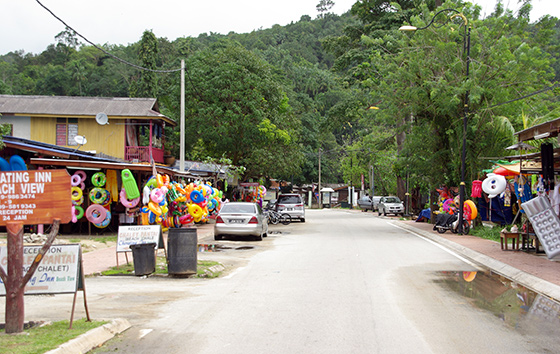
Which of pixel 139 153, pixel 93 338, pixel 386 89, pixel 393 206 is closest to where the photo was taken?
pixel 93 338

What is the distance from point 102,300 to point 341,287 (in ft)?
15.1

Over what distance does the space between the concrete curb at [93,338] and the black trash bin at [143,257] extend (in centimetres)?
472

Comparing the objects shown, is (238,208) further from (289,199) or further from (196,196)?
(289,199)

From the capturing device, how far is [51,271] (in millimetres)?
7168

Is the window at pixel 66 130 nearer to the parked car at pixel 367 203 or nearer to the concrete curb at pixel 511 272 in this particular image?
the concrete curb at pixel 511 272

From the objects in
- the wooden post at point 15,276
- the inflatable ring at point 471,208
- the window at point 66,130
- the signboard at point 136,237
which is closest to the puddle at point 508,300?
the wooden post at point 15,276

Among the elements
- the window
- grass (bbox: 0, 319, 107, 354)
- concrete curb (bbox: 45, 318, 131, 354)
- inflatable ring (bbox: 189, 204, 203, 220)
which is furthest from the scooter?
the window

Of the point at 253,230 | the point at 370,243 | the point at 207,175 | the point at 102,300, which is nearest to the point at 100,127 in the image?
the point at 207,175

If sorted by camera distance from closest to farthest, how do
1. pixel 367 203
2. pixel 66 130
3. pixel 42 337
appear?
1. pixel 42 337
2. pixel 66 130
3. pixel 367 203

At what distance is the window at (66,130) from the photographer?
105ft

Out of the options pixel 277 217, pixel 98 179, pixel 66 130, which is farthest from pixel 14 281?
pixel 66 130

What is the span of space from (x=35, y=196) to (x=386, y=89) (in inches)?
847

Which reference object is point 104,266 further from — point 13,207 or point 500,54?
point 500,54

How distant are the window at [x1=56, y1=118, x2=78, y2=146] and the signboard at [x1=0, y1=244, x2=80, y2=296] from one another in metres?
26.7
